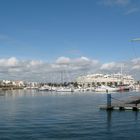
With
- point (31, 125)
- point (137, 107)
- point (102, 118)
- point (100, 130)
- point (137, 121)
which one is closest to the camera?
point (100, 130)

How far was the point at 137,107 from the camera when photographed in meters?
69.5

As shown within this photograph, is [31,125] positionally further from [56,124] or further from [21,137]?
[21,137]

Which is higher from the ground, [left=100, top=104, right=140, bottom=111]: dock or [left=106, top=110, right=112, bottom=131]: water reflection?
[left=100, top=104, right=140, bottom=111]: dock

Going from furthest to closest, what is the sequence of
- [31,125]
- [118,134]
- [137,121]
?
[137,121] → [31,125] → [118,134]

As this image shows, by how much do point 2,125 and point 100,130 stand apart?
48.1ft

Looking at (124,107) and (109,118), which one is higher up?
(124,107)

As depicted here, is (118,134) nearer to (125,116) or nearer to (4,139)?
(4,139)

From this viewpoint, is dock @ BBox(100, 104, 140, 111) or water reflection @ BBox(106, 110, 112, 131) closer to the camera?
water reflection @ BBox(106, 110, 112, 131)

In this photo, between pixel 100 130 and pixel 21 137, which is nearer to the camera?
pixel 21 137

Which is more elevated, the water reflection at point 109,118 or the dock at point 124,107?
the dock at point 124,107

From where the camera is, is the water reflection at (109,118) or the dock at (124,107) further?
the dock at (124,107)

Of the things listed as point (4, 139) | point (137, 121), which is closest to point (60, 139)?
point (4, 139)

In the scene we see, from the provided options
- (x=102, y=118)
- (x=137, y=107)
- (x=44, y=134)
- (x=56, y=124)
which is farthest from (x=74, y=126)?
(x=137, y=107)

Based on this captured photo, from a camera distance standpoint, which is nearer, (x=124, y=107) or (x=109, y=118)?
(x=109, y=118)
